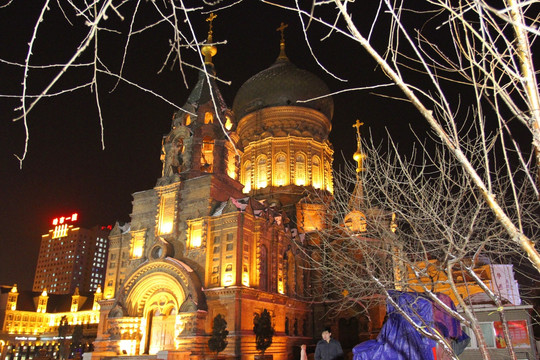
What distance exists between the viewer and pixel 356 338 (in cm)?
3206

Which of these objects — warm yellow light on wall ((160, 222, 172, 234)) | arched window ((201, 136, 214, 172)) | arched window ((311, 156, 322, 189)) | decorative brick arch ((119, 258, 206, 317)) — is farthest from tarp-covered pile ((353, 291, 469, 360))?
arched window ((311, 156, 322, 189))

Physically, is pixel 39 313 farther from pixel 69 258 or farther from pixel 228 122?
pixel 69 258

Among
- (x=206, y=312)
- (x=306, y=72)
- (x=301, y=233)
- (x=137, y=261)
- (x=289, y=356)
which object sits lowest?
(x=289, y=356)

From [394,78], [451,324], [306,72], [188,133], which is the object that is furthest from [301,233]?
[394,78]

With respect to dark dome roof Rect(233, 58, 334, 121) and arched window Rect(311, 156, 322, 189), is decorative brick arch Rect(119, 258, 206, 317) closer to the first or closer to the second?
arched window Rect(311, 156, 322, 189)

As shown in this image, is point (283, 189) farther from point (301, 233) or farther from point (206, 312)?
point (206, 312)

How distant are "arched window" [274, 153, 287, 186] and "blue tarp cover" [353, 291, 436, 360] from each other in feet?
95.6

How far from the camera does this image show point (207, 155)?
32594 mm

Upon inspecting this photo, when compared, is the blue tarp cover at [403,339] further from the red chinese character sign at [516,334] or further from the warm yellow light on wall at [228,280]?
the warm yellow light on wall at [228,280]

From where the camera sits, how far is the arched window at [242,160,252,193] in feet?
130

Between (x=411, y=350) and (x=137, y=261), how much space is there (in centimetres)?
2375

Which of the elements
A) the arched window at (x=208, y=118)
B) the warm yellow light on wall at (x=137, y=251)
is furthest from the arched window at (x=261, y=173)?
the warm yellow light on wall at (x=137, y=251)

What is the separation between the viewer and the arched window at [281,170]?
126ft

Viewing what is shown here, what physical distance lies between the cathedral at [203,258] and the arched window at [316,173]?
2.55 feet
